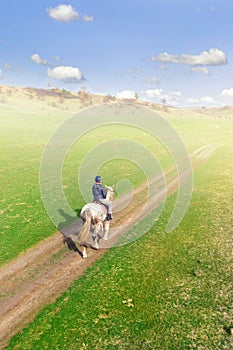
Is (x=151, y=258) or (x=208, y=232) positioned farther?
(x=208, y=232)

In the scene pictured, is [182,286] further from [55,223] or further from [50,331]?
[55,223]

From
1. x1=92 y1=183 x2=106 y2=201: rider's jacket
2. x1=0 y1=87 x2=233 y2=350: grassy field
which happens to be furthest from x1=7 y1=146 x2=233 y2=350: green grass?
x1=92 y1=183 x2=106 y2=201: rider's jacket

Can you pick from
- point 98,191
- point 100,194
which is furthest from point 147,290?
point 98,191

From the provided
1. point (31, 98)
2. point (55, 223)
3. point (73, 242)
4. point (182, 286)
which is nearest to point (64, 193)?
point (55, 223)

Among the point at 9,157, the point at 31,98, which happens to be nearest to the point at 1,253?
the point at 9,157

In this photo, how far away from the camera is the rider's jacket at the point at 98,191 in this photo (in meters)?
16.8

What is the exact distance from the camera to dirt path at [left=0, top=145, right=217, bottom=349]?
1160cm

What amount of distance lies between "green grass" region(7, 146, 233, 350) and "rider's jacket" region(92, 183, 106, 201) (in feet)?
10.9

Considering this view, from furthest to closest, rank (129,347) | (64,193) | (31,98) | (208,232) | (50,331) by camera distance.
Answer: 1. (31,98)
2. (64,193)
3. (208,232)
4. (50,331)
5. (129,347)

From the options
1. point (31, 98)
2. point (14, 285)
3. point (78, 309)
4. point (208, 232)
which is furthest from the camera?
point (31, 98)

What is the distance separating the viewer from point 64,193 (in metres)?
29.6

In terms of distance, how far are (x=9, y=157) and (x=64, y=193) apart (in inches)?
926

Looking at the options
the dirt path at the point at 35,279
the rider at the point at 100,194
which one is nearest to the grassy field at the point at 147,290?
the dirt path at the point at 35,279

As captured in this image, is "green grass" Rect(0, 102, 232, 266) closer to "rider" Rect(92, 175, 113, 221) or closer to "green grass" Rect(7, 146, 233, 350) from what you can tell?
"rider" Rect(92, 175, 113, 221)
